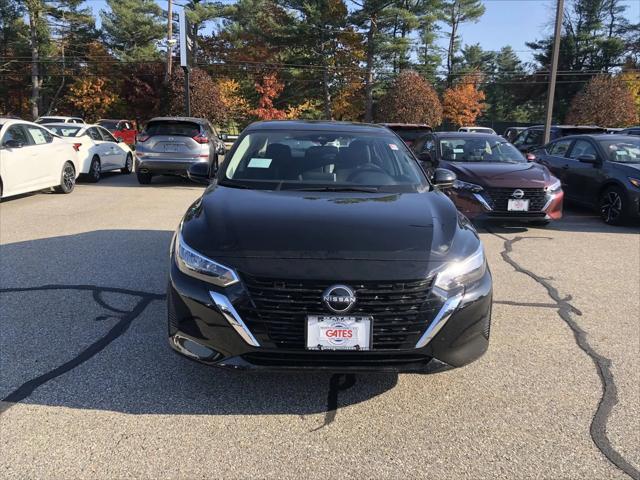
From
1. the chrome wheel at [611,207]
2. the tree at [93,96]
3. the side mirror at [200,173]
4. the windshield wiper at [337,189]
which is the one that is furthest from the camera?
the tree at [93,96]

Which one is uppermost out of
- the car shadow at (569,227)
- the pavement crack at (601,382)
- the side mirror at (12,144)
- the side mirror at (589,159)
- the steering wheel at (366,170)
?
the steering wheel at (366,170)

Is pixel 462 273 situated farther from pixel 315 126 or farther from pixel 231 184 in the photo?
pixel 315 126

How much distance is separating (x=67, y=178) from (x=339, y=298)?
10.1 m

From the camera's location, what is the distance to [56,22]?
44.8 m

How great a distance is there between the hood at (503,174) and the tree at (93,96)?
124 ft

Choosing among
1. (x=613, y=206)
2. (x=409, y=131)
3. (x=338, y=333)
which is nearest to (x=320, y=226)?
(x=338, y=333)

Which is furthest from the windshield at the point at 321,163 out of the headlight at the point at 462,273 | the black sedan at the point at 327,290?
the headlight at the point at 462,273

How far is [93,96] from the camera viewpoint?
41.3m

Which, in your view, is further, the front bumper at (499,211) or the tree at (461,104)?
the tree at (461,104)

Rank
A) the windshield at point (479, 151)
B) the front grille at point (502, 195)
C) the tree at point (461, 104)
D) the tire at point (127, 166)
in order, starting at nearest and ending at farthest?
1. the front grille at point (502, 195)
2. the windshield at point (479, 151)
3. the tire at point (127, 166)
4. the tree at point (461, 104)

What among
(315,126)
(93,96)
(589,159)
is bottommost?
(589,159)

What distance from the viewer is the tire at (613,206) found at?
29.2ft

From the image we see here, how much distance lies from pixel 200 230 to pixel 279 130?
1912 mm

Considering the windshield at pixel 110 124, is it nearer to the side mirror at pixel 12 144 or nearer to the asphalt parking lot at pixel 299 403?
the side mirror at pixel 12 144
